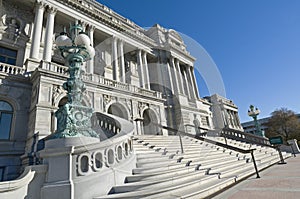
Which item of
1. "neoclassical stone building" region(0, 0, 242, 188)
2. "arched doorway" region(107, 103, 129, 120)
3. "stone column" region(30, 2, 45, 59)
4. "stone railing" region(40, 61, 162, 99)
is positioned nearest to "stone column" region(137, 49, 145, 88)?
"neoclassical stone building" region(0, 0, 242, 188)

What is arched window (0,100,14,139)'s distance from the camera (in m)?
9.74

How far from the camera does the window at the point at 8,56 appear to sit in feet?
43.8

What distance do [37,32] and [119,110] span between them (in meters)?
9.41

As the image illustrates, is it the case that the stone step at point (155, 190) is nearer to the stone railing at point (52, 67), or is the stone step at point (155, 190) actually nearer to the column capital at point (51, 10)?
the stone railing at point (52, 67)

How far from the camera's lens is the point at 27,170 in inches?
137

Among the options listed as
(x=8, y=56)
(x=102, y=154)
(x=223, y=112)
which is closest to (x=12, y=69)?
(x=8, y=56)

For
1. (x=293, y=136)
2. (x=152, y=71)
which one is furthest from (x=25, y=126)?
(x=293, y=136)

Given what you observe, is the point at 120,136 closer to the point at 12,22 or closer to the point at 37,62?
the point at 37,62

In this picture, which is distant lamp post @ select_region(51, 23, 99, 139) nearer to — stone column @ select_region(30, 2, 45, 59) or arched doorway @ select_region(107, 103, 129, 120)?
arched doorway @ select_region(107, 103, 129, 120)

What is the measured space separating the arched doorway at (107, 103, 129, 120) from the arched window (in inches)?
255

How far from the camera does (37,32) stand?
1388 centimetres

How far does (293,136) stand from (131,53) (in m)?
39.6

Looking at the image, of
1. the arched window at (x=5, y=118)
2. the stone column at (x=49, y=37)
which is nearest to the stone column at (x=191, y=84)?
the stone column at (x=49, y=37)

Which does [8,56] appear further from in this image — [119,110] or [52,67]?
[119,110]
